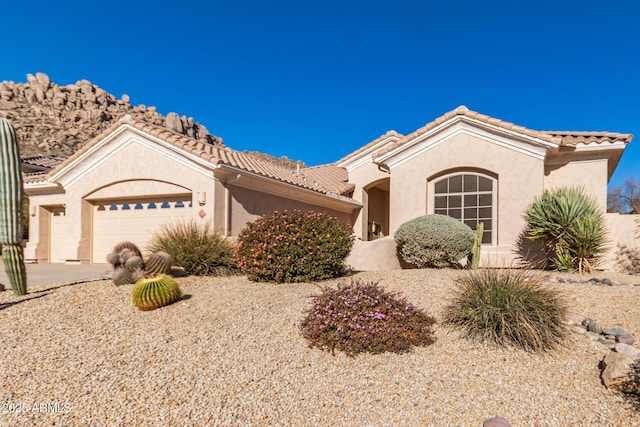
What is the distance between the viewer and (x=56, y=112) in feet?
167

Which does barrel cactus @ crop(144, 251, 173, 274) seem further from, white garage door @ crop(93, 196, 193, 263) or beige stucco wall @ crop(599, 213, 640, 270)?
beige stucco wall @ crop(599, 213, 640, 270)

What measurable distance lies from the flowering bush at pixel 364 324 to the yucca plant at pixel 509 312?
513 mm

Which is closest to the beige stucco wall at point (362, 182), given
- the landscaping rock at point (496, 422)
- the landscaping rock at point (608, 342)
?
the landscaping rock at point (608, 342)

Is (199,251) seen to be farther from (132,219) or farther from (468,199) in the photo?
(468,199)

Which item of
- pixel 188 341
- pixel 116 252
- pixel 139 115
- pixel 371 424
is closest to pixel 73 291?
pixel 116 252

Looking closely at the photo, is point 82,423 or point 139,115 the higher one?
point 139,115

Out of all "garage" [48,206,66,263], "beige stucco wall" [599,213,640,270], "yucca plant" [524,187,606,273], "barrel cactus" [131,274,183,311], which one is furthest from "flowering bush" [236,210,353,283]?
"garage" [48,206,66,263]

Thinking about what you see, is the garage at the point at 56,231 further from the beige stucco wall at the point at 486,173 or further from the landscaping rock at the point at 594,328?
the landscaping rock at the point at 594,328

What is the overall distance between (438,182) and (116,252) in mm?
9807

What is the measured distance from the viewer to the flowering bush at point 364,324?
16.7 feet

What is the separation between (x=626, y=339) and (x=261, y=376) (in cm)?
470

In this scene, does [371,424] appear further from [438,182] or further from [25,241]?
[25,241]

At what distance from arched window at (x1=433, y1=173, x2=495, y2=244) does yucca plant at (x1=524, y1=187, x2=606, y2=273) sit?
1.79 m

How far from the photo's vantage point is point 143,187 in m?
12.8
